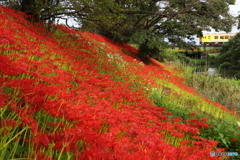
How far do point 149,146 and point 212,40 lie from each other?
45.5 metres

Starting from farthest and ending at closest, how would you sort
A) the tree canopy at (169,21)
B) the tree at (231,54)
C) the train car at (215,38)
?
1. the train car at (215,38)
2. the tree at (231,54)
3. the tree canopy at (169,21)

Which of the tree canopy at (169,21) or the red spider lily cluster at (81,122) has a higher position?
the tree canopy at (169,21)

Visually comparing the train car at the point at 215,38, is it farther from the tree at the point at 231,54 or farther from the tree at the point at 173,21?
the tree at the point at 173,21

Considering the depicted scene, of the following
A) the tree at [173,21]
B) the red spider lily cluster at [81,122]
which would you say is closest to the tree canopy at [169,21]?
the tree at [173,21]

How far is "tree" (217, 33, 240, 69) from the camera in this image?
1293 inches

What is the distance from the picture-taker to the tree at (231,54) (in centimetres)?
3284

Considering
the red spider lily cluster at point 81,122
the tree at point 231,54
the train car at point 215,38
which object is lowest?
the red spider lily cluster at point 81,122

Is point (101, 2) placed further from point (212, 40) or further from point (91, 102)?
point (212, 40)

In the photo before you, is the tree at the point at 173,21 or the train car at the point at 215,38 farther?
the train car at the point at 215,38

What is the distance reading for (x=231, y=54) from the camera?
34219 mm

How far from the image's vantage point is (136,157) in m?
2.49

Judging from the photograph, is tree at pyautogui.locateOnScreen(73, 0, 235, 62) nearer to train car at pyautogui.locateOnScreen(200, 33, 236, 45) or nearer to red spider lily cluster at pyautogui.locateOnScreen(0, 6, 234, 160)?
red spider lily cluster at pyautogui.locateOnScreen(0, 6, 234, 160)

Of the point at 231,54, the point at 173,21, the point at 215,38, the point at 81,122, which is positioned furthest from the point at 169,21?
the point at 215,38

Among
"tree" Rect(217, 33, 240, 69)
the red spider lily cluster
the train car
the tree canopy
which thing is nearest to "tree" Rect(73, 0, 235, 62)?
the tree canopy
